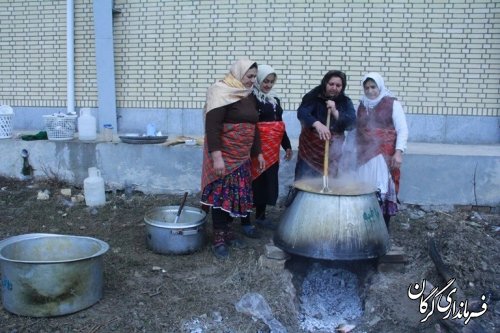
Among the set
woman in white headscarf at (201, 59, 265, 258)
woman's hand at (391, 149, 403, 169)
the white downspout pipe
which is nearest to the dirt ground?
woman in white headscarf at (201, 59, 265, 258)

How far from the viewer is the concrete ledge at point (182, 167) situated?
5.49 meters

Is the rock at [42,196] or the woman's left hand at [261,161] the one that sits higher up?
the woman's left hand at [261,161]

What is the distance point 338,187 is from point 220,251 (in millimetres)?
1203

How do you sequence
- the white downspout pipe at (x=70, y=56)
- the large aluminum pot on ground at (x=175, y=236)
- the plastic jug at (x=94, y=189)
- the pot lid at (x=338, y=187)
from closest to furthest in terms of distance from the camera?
the pot lid at (x=338, y=187)
the large aluminum pot on ground at (x=175, y=236)
the plastic jug at (x=94, y=189)
the white downspout pipe at (x=70, y=56)

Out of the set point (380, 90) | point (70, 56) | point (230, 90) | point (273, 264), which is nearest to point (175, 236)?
point (273, 264)

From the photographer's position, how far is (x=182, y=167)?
19.8 feet

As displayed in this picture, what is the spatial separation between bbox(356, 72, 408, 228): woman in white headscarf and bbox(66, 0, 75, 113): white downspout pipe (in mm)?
5065

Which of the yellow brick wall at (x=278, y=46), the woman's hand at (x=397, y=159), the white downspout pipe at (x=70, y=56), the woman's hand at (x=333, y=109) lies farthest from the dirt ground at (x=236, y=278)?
the white downspout pipe at (x=70, y=56)

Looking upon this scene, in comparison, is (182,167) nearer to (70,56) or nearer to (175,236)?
(175,236)

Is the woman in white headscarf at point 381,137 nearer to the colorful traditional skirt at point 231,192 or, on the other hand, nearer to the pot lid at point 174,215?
the colorful traditional skirt at point 231,192

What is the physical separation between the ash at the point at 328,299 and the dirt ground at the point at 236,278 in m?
0.08

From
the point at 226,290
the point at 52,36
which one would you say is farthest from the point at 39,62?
the point at 226,290

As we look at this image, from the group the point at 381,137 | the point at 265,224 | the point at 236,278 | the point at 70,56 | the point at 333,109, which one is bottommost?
the point at 236,278

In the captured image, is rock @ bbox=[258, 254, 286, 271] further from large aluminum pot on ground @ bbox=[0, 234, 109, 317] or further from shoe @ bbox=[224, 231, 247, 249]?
large aluminum pot on ground @ bbox=[0, 234, 109, 317]
